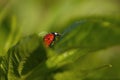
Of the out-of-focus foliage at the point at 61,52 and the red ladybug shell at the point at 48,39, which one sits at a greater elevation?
the red ladybug shell at the point at 48,39

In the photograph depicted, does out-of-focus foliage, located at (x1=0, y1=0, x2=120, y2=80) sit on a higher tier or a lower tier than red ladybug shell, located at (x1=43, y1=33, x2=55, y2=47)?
lower

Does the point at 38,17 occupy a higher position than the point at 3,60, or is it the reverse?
the point at 38,17

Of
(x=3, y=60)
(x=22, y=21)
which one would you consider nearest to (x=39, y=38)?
(x=3, y=60)

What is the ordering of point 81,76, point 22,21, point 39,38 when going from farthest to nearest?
point 22,21 < point 81,76 < point 39,38

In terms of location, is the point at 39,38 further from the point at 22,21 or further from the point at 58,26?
the point at 22,21

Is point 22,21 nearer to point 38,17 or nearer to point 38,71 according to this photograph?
point 38,17

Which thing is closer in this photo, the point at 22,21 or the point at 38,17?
the point at 22,21

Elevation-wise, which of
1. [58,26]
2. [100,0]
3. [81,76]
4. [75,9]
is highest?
[100,0]

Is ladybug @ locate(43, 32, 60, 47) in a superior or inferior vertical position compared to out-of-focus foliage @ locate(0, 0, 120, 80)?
superior

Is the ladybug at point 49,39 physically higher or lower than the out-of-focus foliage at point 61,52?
higher

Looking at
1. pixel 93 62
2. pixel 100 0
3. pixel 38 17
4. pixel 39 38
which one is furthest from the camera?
pixel 100 0
